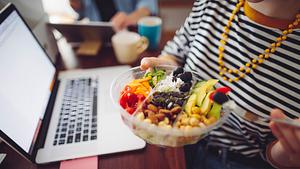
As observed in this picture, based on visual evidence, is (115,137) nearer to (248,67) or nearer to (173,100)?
(173,100)

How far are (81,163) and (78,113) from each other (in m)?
0.19

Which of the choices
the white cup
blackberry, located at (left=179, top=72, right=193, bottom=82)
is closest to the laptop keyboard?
the white cup

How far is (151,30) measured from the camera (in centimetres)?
99

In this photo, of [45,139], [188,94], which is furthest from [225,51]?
[45,139]

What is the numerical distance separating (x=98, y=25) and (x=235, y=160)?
807mm

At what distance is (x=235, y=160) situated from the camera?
794 millimetres

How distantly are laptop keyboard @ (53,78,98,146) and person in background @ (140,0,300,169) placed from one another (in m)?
0.26

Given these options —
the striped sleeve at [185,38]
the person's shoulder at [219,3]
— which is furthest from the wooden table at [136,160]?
the person's shoulder at [219,3]

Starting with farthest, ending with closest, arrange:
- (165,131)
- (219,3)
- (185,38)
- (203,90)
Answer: (185,38) < (219,3) < (203,90) < (165,131)

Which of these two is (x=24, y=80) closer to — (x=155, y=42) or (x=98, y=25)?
(x=98, y=25)

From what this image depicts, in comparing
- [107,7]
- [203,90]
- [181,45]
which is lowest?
[107,7]

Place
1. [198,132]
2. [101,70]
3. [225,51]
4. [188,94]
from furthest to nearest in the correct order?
[101,70], [225,51], [188,94], [198,132]

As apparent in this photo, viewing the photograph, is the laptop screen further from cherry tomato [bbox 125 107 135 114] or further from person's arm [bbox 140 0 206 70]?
person's arm [bbox 140 0 206 70]

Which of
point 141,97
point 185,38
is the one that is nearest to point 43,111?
point 141,97
